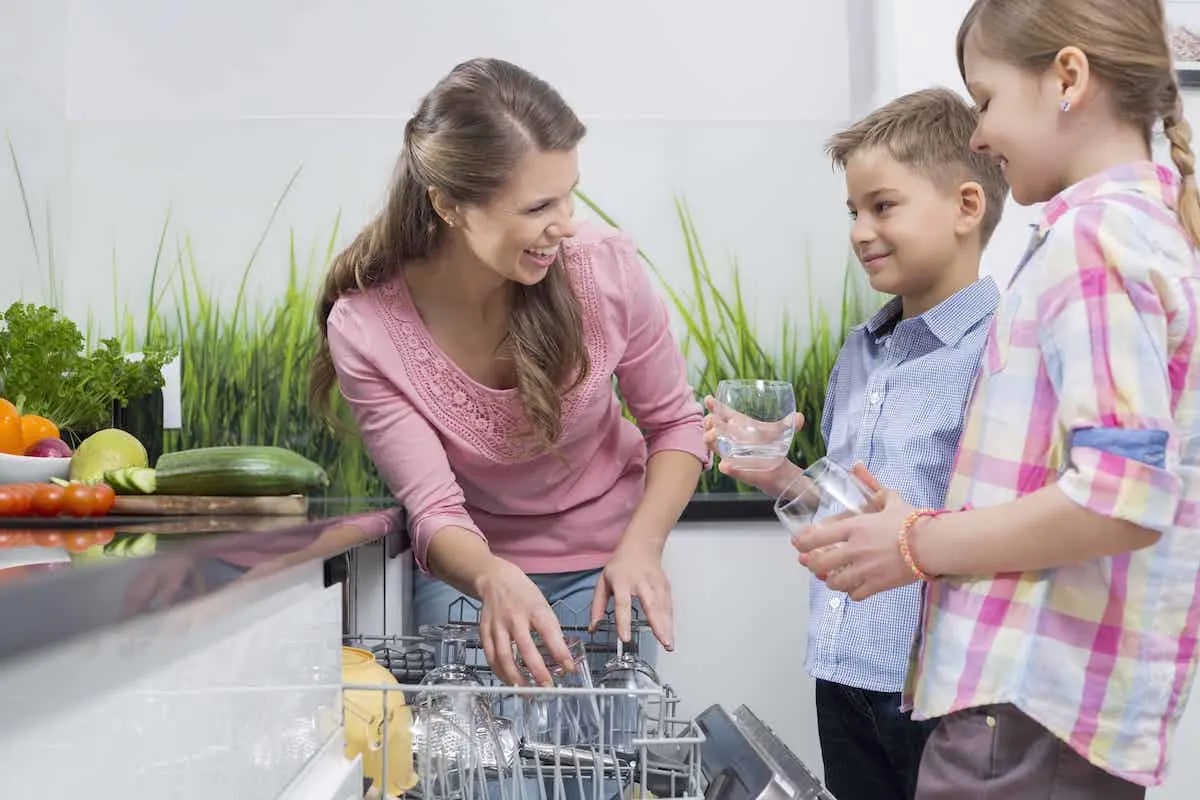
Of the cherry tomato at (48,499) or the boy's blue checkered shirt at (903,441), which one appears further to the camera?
the boy's blue checkered shirt at (903,441)

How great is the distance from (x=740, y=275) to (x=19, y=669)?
2.02 metres

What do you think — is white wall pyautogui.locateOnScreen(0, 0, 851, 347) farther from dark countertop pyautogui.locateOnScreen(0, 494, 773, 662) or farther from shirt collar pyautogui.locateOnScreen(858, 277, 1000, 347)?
dark countertop pyautogui.locateOnScreen(0, 494, 773, 662)

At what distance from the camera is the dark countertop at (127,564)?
0.52 metres

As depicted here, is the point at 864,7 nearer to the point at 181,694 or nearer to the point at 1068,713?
the point at 1068,713

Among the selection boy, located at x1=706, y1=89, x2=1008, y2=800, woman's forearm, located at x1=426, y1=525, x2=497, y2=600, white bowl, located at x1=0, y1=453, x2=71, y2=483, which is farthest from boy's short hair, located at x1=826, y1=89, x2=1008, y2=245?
white bowl, located at x1=0, y1=453, x2=71, y2=483

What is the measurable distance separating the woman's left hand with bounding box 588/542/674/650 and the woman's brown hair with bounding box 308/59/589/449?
0.35 meters

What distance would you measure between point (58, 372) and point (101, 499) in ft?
2.45

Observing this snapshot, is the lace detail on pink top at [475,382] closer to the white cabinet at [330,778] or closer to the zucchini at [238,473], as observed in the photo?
the zucchini at [238,473]

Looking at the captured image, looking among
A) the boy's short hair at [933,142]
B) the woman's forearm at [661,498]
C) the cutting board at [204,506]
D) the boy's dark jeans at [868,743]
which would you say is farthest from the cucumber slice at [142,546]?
the boy's short hair at [933,142]

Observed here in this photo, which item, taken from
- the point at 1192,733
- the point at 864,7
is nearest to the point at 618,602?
the point at 1192,733

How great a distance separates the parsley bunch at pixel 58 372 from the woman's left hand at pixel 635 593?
3.01 ft

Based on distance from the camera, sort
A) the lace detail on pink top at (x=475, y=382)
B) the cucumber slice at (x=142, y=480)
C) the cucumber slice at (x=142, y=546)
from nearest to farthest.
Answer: the cucumber slice at (x=142, y=546), the cucumber slice at (x=142, y=480), the lace detail on pink top at (x=475, y=382)

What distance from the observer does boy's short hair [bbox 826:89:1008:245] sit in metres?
1.54

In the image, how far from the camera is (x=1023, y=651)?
0.97m
